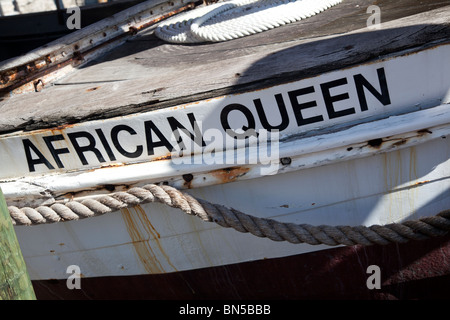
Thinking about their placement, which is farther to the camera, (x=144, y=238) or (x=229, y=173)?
(x=144, y=238)

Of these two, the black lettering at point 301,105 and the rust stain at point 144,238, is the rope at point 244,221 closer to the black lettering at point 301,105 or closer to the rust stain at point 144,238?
the rust stain at point 144,238

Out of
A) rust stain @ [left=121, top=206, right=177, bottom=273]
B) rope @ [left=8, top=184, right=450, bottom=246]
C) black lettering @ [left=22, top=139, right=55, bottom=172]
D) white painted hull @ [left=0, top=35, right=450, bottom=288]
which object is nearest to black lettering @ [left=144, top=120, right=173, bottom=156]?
white painted hull @ [left=0, top=35, right=450, bottom=288]

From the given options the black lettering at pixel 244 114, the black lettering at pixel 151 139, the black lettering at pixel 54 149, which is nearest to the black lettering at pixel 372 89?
the black lettering at pixel 244 114

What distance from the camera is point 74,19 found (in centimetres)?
440

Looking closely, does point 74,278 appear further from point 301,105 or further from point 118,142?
point 301,105

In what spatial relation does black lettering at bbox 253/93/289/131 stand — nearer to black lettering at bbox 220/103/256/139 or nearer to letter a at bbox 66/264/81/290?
black lettering at bbox 220/103/256/139

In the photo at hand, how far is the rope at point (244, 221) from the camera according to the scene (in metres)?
1.90

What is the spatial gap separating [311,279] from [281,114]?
2.71 ft

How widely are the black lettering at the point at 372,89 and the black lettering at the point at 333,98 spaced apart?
0.04 meters

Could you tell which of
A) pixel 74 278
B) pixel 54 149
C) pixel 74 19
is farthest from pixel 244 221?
pixel 74 19

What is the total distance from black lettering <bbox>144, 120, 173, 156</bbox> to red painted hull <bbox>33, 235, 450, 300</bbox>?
63 cm

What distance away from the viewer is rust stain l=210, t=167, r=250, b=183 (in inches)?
74.6
